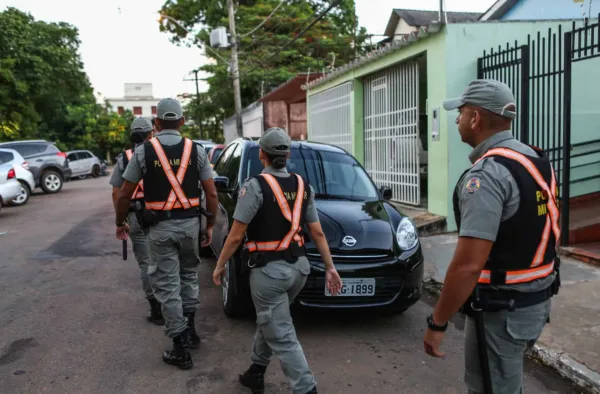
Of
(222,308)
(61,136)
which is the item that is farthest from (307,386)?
(61,136)

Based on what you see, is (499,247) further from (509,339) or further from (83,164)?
(83,164)

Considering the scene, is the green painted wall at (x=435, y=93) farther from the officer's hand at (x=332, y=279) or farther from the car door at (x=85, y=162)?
the car door at (x=85, y=162)

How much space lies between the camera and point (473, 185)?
6.66 ft

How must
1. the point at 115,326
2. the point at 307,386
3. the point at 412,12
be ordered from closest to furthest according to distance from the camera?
the point at 307,386 < the point at 115,326 < the point at 412,12

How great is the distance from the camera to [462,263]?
2006 millimetres

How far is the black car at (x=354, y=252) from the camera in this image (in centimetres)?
438

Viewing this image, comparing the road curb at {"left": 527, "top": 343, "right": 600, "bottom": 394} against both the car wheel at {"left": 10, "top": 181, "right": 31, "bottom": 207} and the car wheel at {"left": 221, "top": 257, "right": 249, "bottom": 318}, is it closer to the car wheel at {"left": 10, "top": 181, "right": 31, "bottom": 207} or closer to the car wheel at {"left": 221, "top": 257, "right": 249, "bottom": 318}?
the car wheel at {"left": 221, "top": 257, "right": 249, "bottom": 318}

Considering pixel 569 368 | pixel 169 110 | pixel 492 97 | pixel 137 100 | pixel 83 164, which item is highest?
pixel 137 100

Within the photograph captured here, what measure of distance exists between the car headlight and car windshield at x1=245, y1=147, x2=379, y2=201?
65cm

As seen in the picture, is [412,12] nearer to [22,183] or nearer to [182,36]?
[182,36]

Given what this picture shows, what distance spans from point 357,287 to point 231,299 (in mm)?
1128

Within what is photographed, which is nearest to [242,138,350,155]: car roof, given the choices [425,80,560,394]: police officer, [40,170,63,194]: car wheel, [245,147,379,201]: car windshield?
[245,147,379,201]: car windshield

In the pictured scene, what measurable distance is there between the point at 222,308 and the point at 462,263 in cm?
360

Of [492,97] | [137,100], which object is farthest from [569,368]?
[137,100]
